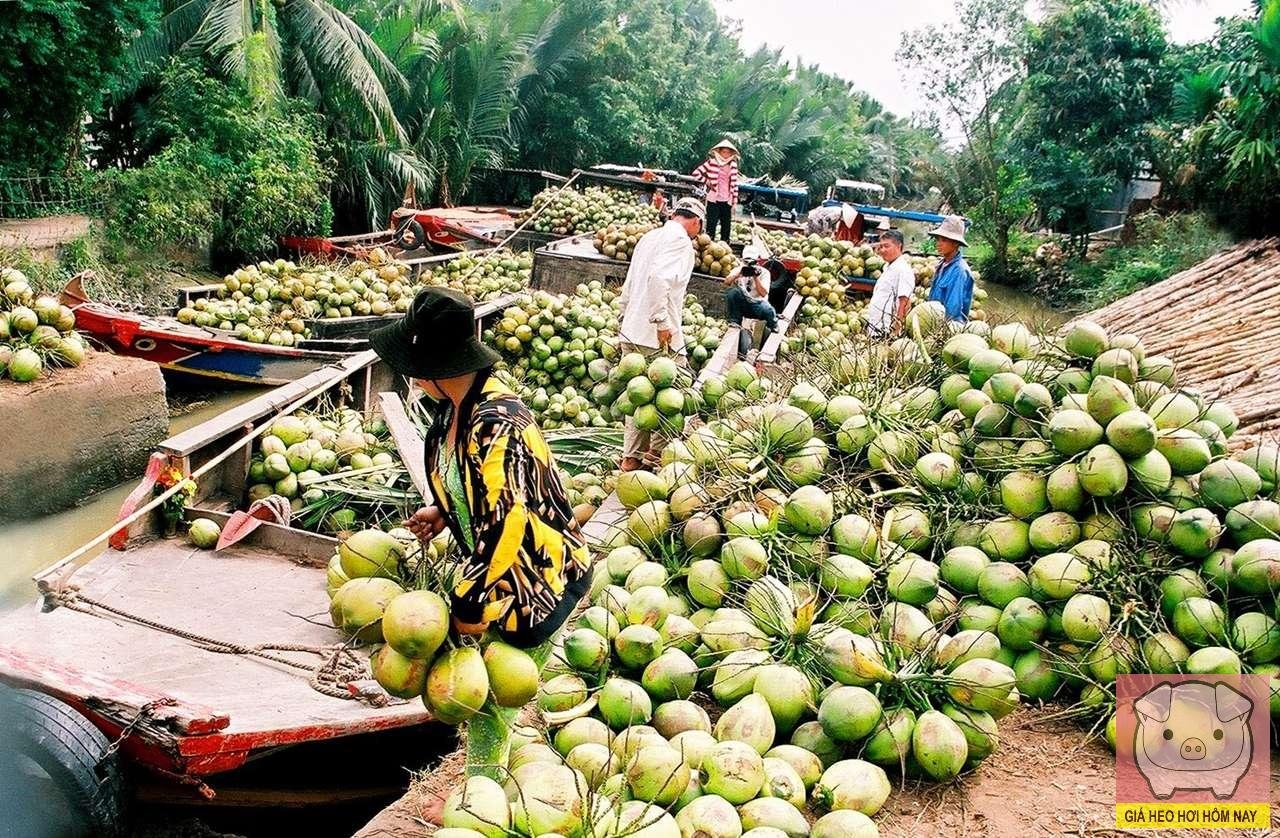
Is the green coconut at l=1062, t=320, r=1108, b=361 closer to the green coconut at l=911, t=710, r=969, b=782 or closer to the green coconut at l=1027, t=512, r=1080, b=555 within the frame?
the green coconut at l=1027, t=512, r=1080, b=555

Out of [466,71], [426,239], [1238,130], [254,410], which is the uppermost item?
[466,71]

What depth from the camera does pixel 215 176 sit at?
1327 centimetres

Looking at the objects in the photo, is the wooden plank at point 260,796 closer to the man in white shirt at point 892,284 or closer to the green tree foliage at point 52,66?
the man in white shirt at point 892,284

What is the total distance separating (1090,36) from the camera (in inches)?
703

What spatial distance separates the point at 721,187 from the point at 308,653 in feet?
27.5

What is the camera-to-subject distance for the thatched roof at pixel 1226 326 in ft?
13.6

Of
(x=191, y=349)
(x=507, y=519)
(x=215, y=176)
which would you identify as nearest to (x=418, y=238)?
(x=215, y=176)

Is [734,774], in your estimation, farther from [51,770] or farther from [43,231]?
[43,231]

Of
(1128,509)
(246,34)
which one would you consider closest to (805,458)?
(1128,509)

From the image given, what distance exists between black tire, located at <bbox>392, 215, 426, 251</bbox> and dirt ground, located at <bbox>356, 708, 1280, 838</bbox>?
12.8 m

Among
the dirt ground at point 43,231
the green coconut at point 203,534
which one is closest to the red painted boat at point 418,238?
the dirt ground at point 43,231

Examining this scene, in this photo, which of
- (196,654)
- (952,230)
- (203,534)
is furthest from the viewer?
(952,230)

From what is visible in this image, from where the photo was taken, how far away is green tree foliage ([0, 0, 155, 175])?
1022cm

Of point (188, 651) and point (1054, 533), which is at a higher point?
point (1054, 533)
